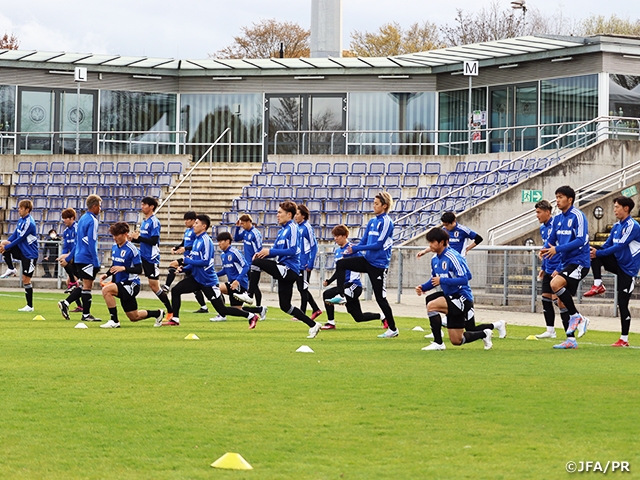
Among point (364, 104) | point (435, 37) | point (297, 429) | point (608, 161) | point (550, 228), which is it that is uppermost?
point (435, 37)

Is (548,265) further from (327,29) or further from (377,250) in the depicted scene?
(327,29)

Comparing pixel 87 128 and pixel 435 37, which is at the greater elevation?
pixel 435 37

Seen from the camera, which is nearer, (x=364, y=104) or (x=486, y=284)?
(x=486, y=284)

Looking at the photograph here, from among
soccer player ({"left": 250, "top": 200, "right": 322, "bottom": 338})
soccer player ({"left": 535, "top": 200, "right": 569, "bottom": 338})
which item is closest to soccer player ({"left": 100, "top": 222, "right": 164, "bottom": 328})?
soccer player ({"left": 250, "top": 200, "right": 322, "bottom": 338})

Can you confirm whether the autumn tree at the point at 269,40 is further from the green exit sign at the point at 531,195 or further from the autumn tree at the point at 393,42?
the green exit sign at the point at 531,195

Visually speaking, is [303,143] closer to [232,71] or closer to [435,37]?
[232,71]

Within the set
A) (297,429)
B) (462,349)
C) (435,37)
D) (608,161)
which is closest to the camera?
(297,429)

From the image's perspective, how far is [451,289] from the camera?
39.0 feet

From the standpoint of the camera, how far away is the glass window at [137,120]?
40594 millimetres

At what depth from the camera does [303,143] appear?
39.2 metres

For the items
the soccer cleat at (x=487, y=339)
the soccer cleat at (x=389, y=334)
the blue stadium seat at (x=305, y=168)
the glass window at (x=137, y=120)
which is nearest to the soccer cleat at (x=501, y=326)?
the soccer cleat at (x=487, y=339)

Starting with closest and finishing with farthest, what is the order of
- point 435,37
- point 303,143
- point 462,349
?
point 462,349 → point 303,143 → point 435,37

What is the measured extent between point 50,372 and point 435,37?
5977 centimetres

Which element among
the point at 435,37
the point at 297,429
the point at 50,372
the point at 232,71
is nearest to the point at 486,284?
the point at 50,372
